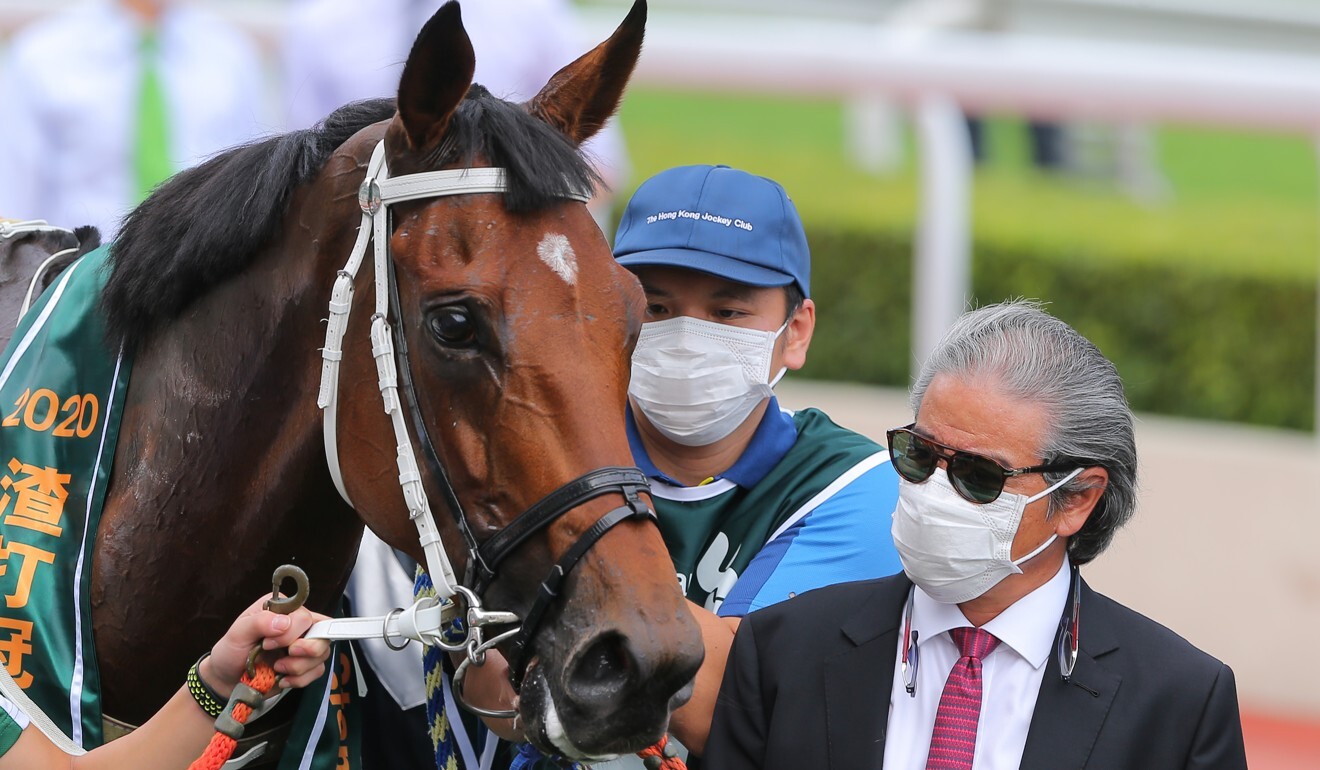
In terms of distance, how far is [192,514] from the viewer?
256cm

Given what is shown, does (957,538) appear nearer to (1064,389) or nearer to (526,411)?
(1064,389)

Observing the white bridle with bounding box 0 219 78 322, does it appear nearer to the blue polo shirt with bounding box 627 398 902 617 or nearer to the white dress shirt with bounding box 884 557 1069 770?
the blue polo shirt with bounding box 627 398 902 617

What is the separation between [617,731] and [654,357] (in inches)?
39.4

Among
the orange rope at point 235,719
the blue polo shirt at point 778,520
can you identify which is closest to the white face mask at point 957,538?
the blue polo shirt at point 778,520

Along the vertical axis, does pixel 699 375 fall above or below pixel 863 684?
Result: above

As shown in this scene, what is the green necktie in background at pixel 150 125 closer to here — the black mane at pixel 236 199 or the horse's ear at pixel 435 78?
the black mane at pixel 236 199

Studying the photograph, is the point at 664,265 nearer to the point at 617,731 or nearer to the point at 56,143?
the point at 617,731

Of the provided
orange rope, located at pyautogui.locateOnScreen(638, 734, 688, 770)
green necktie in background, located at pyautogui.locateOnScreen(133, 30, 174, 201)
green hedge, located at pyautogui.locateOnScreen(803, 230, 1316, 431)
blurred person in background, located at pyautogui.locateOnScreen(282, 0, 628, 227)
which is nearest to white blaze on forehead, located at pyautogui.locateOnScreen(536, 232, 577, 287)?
orange rope, located at pyautogui.locateOnScreen(638, 734, 688, 770)

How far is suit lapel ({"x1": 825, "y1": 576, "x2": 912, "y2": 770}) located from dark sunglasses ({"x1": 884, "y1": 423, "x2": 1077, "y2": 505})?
0.84ft

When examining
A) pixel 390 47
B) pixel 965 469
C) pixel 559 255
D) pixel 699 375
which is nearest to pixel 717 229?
pixel 699 375

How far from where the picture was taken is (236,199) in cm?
259

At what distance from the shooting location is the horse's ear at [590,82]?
2701mm

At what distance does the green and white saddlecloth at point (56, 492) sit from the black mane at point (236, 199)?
0.09 metres

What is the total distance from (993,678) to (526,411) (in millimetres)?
895
